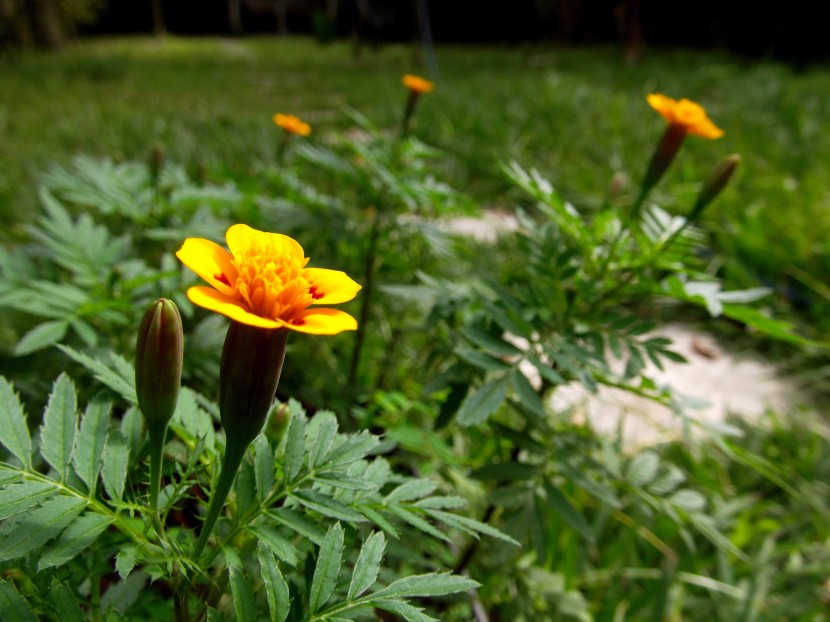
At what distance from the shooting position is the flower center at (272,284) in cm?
37

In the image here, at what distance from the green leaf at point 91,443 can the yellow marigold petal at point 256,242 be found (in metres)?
0.17

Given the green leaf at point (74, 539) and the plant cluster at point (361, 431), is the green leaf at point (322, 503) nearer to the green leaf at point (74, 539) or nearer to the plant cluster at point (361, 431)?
the plant cluster at point (361, 431)

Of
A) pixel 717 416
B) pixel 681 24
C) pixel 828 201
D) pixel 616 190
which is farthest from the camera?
pixel 681 24

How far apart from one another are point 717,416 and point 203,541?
4.94 ft

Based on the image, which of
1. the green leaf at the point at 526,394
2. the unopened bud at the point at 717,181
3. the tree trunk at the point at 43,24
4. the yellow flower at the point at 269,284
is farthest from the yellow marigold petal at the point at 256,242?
the tree trunk at the point at 43,24

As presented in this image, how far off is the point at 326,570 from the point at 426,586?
0.06 meters

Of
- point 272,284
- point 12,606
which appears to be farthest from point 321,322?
point 12,606

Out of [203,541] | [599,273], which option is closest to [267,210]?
[599,273]

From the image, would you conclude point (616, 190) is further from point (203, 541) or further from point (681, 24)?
point (681, 24)

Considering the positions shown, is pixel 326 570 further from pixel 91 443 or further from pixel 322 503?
pixel 91 443

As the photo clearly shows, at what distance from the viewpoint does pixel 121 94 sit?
4.36m

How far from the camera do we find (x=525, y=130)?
323 cm

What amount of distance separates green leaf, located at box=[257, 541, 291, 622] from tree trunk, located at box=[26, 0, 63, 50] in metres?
9.83

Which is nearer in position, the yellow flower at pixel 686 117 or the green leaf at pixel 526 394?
the green leaf at pixel 526 394
